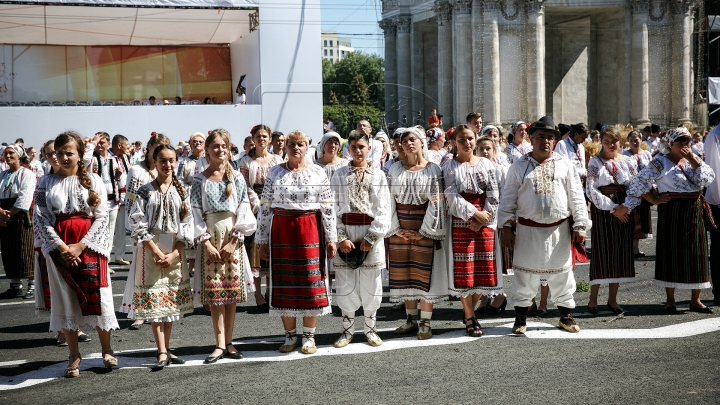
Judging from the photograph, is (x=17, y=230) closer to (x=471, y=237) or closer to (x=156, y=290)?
(x=156, y=290)

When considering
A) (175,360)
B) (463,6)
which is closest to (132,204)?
(175,360)

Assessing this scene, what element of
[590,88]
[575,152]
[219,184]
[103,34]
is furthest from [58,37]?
[590,88]

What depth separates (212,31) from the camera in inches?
973

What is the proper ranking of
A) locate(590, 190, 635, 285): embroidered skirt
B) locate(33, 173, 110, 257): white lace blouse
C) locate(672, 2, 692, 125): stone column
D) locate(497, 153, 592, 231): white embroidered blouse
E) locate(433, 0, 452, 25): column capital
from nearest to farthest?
locate(33, 173, 110, 257): white lace blouse → locate(497, 153, 592, 231): white embroidered blouse → locate(590, 190, 635, 285): embroidered skirt → locate(672, 2, 692, 125): stone column → locate(433, 0, 452, 25): column capital

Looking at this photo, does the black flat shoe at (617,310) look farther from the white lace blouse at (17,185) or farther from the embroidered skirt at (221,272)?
the white lace blouse at (17,185)

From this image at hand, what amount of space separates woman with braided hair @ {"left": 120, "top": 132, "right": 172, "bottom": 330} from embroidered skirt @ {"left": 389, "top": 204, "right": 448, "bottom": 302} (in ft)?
7.76

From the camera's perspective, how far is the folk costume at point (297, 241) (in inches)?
282

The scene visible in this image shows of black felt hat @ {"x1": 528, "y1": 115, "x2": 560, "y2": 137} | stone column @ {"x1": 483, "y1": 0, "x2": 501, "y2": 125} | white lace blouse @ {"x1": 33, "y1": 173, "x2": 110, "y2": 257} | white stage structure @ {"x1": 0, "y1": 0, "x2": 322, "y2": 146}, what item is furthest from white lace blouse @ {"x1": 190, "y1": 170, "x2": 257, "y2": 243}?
stone column @ {"x1": 483, "y1": 0, "x2": 501, "y2": 125}

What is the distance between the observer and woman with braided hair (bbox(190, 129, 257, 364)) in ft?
22.9

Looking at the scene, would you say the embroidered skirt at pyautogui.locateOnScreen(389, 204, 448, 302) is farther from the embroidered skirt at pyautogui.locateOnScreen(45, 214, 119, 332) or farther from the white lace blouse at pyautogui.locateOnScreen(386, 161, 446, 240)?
the embroidered skirt at pyautogui.locateOnScreen(45, 214, 119, 332)

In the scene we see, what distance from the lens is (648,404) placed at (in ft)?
18.3

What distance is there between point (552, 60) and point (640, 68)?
235 inches

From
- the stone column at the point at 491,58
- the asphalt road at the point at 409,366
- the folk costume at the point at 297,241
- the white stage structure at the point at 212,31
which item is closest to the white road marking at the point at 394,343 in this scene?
the asphalt road at the point at 409,366

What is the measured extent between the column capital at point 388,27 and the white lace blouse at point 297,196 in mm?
38342
